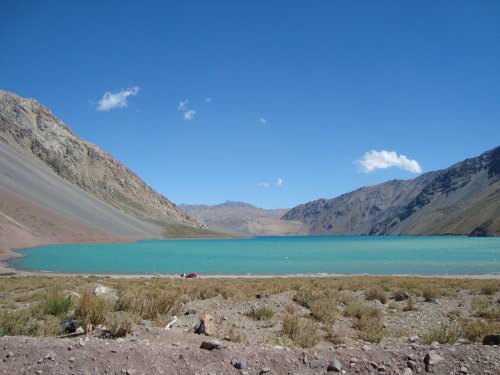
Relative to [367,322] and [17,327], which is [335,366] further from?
[17,327]

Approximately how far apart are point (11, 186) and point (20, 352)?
404 ft

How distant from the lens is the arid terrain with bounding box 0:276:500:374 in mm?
5852

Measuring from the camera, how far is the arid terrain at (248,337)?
5.85 m

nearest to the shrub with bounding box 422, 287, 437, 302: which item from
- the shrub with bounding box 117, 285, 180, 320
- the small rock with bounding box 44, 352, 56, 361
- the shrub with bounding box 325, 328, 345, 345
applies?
the shrub with bounding box 325, 328, 345, 345

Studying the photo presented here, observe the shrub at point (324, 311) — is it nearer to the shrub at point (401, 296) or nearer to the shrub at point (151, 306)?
the shrub at point (401, 296)

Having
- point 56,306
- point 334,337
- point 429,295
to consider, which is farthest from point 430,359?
point 429,295

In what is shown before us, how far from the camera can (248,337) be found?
9.56 metres

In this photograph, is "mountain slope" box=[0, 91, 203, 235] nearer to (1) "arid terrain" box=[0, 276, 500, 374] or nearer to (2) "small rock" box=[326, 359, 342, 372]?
(1) "arid terrain" box=[0, 276, 500, 374]

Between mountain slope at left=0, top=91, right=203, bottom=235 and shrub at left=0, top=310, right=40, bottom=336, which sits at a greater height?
mountain slope at left=0, top=91, right=203, bottom=235

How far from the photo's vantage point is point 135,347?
6.22m

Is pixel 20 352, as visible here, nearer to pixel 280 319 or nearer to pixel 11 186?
pixel 280 319

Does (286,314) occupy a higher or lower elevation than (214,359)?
lower

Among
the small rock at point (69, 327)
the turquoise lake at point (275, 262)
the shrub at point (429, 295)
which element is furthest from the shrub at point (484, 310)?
the turquoise lake at point (275, 262)

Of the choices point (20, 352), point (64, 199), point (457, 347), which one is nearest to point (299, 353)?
point (457, 347)
